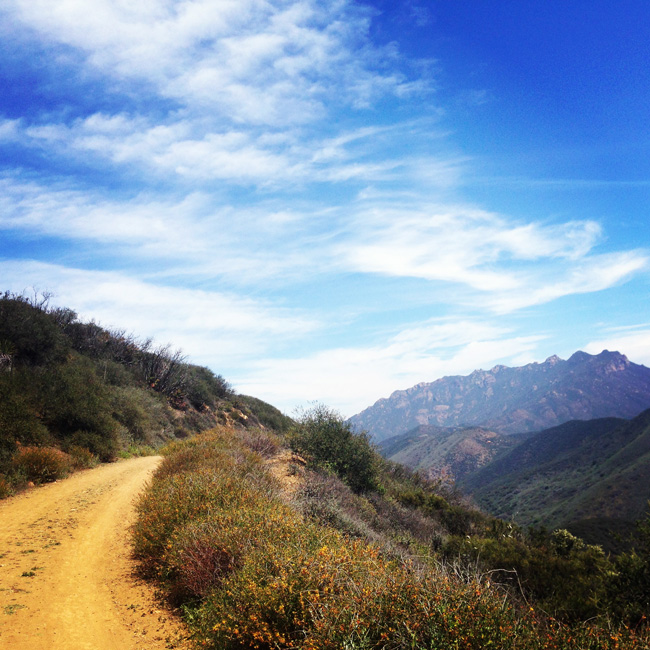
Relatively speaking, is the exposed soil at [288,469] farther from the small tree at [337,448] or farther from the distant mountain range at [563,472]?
the distant mountain range at [563,472]

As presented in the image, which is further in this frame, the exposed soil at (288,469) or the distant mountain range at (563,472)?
the distant mountain range at (563,472)

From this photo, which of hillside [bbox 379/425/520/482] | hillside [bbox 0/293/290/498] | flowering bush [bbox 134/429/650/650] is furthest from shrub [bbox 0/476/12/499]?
hillside [bbox 379/425/520/482]

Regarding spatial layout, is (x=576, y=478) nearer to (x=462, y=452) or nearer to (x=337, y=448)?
(x=462, y=452)

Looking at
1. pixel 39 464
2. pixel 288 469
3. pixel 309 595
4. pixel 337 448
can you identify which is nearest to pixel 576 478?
pixel 337 448

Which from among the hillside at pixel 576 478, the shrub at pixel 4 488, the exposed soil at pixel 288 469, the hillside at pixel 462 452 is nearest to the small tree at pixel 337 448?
the exposed soil at pixel 288 469

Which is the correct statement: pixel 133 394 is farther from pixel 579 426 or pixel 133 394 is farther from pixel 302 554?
pixel 579 426

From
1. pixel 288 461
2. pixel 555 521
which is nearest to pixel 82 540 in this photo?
pixel 288 461

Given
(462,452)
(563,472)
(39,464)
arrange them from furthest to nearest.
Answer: (462,452), (563,472), (39,464)

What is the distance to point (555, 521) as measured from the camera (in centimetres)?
5481

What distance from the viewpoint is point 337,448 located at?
16453mm

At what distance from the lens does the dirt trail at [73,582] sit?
4727 mm

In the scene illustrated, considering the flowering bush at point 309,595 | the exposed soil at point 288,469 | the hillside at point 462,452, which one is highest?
the flowering bush at point 309,595

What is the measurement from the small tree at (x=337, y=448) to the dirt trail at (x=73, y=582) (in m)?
7.55

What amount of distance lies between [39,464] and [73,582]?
7.37 metres
